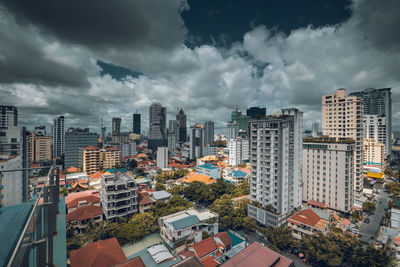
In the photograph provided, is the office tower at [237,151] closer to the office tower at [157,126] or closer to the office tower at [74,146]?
the office tower at [74,146]

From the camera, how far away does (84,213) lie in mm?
21969

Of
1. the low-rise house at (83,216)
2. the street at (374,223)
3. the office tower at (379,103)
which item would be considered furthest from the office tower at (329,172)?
the office tower at (379,103)

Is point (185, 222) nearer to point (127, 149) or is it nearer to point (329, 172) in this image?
point (329, 172)

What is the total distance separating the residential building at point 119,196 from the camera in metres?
22.5

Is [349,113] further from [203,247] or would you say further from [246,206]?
[203,247]

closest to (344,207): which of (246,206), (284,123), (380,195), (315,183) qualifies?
(315,183)

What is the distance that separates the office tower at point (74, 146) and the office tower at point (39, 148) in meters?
18.0

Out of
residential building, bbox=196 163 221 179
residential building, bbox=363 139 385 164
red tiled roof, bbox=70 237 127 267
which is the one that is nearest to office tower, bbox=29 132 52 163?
residential building, bbox=196 163 221 179

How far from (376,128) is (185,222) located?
269 feet

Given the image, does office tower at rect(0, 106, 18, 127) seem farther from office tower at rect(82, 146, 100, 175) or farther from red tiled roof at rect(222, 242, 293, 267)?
red tiled roof at rect(222, 242, 293, 267)

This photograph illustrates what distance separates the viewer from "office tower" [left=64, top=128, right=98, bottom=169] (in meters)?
57.5

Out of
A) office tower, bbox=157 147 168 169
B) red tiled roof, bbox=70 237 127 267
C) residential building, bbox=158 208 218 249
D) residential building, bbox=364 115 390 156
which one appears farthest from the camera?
residential building, bbox=364 115 390 156

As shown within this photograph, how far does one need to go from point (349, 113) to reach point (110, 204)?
142 feet

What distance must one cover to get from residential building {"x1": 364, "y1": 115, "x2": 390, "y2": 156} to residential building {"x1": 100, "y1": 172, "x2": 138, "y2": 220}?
84590 millimetres
